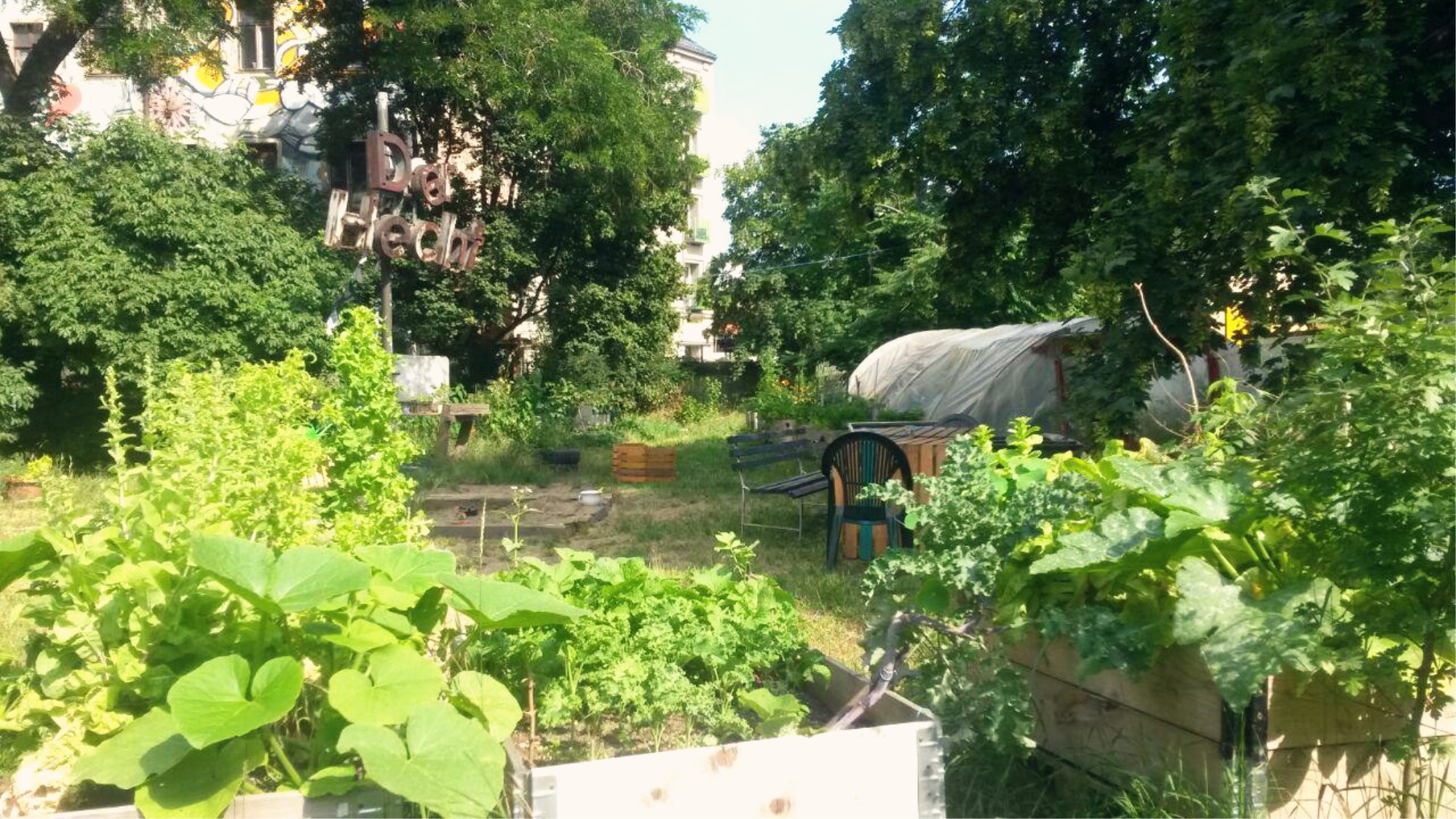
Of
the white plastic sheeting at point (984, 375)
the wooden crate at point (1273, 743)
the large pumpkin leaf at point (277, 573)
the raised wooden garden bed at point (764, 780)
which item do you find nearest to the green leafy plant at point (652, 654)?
the raised wooden garden bed at point (764, 780)

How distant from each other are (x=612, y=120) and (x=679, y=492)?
9218 mm

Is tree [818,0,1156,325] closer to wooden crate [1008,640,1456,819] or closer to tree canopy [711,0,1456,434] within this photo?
tree canopy [711,0,1456,434]

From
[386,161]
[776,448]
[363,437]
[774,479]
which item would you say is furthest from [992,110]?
[363,437]

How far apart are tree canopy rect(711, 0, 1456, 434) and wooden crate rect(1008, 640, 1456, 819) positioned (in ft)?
10.6

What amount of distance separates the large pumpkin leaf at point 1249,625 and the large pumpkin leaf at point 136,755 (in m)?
2.02

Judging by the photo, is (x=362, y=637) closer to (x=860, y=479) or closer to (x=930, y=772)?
(x=930, y=772)

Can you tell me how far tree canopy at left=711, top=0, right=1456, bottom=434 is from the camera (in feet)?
18.7

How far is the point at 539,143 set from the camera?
2139 cm

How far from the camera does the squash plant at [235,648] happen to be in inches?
83.0

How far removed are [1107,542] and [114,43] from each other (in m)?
16.7

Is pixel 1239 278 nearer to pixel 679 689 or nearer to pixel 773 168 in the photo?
pixel 679 689

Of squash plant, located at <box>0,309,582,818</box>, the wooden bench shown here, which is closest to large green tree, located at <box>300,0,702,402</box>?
the wooden bench

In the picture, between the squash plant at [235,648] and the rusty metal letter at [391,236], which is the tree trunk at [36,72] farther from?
the squash plant at [235,648]

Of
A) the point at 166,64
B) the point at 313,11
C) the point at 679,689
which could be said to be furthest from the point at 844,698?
the point at 313,11
